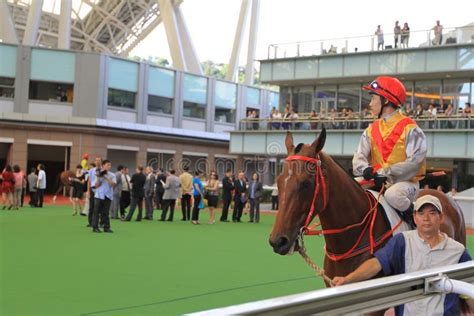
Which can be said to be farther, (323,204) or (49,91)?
(49,91)

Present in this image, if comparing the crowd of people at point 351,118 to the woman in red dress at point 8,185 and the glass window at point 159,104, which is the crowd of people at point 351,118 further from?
the woman in red dress at point 8,185

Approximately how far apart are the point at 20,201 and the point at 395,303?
25967 millimetres

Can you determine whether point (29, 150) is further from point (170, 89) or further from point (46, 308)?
point (46, 308)

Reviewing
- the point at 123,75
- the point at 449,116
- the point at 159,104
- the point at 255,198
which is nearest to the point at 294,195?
the point at 255,198

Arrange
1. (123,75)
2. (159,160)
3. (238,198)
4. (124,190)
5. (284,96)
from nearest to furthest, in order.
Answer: (124,190) → (238,198) → (284,96) → (123,75) → (159,160)

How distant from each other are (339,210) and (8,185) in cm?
2217

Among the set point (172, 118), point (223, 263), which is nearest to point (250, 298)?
point (223, 263)

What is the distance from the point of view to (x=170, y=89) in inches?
1725

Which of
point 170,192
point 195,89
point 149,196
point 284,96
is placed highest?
point 195,89

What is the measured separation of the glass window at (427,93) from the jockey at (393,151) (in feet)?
93.0

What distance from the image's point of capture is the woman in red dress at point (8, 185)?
79.4ft

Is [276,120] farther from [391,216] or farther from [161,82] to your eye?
[391,216]

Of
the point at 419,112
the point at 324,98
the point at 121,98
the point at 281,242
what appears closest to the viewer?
the point at 281,242

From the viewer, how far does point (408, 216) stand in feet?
16.4
